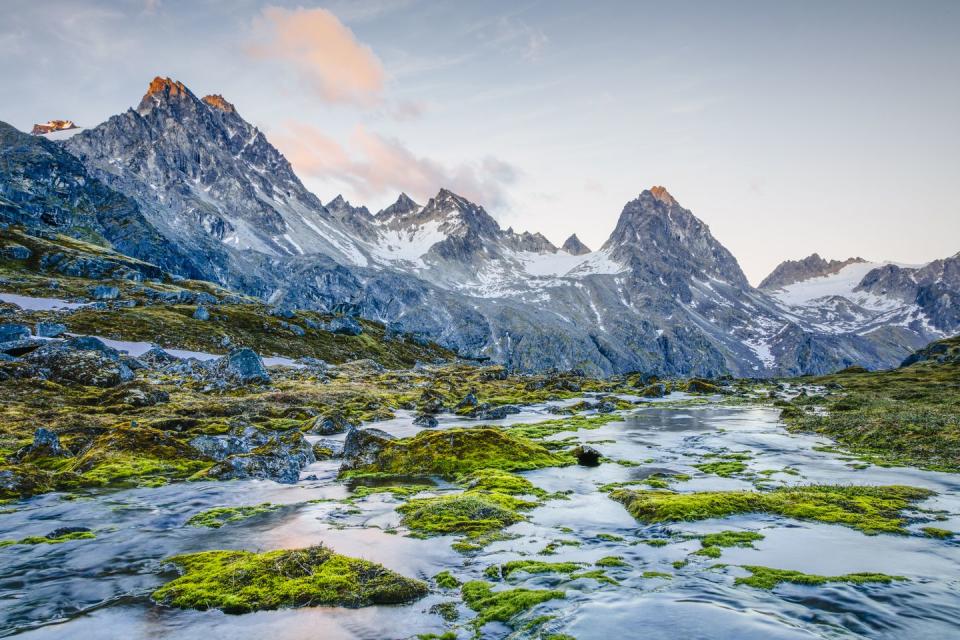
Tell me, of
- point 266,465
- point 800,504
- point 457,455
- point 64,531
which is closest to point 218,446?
point 266,465

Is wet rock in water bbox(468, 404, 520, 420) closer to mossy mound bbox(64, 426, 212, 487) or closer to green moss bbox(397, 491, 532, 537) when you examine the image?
mossy mound bbox(64, 426, 212, 487)

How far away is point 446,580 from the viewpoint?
15.3 m

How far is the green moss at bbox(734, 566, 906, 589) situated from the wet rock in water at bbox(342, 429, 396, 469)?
2298 centimetres

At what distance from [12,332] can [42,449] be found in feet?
131

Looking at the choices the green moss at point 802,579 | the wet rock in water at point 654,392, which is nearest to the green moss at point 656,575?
the green moss at point 802,579

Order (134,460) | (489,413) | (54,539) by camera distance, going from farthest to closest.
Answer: (489,413)
(134,460)
(54,539)

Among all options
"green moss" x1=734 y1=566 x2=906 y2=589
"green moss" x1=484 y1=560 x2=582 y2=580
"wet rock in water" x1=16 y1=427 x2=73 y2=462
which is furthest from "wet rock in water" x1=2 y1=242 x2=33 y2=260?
"green moss" x1=734 y1=566 x2=906 y2=589

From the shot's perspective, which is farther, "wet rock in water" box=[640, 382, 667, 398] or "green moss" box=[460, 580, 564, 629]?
"wet rock in water" box=[640, 382, 667, 398]

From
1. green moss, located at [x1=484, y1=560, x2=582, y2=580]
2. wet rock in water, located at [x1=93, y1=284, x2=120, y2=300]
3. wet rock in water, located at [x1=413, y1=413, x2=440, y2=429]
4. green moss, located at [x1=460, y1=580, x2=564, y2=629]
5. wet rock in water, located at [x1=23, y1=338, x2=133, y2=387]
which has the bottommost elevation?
wet rock in water, located at [x1=413, y1=413, x2=440, y2=429]

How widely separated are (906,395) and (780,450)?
44.5 meters

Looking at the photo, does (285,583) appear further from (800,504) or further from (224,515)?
(800,504)

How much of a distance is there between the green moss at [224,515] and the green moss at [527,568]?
39.8ft

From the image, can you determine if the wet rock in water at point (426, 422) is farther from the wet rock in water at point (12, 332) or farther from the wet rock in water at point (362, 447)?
the wet rock in water at point (12, 332)

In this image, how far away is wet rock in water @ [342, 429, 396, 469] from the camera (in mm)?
31781
